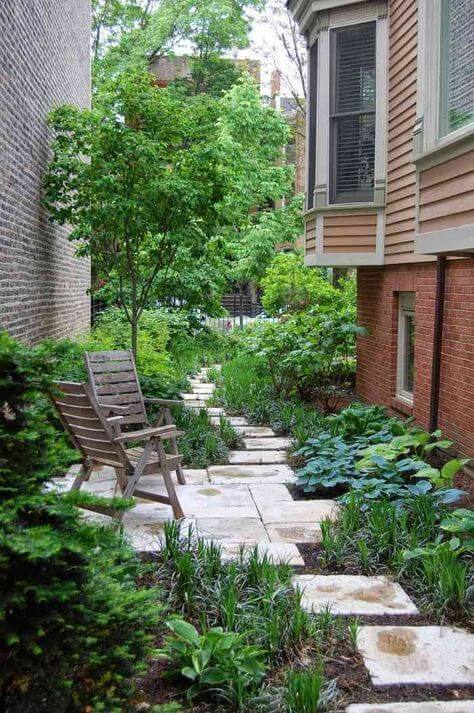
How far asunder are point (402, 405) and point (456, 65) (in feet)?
13.3

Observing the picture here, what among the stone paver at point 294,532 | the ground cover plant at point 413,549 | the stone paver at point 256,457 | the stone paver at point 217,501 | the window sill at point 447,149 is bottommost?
A: the stone paver at point 256,457

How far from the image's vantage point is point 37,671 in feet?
7.53

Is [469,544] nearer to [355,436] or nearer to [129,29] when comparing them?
[355,436]

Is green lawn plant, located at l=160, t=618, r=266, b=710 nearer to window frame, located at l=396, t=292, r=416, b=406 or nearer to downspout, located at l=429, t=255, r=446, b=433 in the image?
downspout, located at l=429, t=255, r=446, b=433

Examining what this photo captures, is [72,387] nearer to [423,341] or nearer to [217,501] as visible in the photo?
[217,501]

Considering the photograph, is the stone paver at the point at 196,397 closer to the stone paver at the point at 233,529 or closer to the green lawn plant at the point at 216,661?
the stone paver at the point at 233,529

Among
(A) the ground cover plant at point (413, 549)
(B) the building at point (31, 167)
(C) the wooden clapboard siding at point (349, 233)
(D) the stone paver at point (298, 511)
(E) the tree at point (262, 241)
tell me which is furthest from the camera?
(E) the tree at point (262, 241)

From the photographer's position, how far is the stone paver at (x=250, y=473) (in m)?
6.80

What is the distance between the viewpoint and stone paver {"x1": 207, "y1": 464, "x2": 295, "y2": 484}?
6797mm

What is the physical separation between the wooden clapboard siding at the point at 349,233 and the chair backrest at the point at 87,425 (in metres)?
4.72

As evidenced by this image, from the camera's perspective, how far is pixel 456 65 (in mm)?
5543

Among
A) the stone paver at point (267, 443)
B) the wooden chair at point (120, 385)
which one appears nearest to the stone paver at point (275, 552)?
the wooden chair at point (120, 385)

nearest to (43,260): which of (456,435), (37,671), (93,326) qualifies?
(456,435)

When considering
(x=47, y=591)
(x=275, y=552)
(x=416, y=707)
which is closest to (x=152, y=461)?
(x=275, y=552)
